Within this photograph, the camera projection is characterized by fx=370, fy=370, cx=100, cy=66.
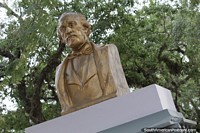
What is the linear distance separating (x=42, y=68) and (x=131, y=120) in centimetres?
379

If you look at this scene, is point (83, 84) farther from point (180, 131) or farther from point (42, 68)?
point (42, 68)

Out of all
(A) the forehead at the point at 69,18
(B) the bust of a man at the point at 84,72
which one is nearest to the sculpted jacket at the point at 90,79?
(B) the bust of a man at the point at 84,72

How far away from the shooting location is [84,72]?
239 cm

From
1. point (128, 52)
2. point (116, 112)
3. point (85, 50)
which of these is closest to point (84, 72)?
point (85, 50)

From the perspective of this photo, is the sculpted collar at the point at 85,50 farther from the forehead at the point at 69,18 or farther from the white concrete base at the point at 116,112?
the white concrete base at the point at 116,112

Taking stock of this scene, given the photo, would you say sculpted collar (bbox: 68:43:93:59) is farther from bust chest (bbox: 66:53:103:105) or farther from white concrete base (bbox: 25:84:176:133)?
white concrete base (bbox: 25:84:176:133)

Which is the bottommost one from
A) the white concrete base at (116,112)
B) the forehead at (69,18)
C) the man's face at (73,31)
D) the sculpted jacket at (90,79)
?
the white concrete base at (116,112)

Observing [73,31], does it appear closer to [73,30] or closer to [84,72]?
[73,30]

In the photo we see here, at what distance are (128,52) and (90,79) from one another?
11.8 feet

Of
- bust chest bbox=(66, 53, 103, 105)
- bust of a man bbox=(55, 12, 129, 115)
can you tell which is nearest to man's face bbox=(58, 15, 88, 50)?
bust of a man bbox=(55, 12, 129, 115)

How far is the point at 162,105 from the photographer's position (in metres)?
1.74

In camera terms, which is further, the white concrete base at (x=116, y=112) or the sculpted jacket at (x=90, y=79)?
the sculpted jacket at (x=90, y=79)

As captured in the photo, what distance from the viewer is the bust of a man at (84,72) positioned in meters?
2.30

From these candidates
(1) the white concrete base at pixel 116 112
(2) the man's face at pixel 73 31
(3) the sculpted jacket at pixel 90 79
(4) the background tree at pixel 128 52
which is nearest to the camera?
(1) the white concrete base at pixel 116 112
